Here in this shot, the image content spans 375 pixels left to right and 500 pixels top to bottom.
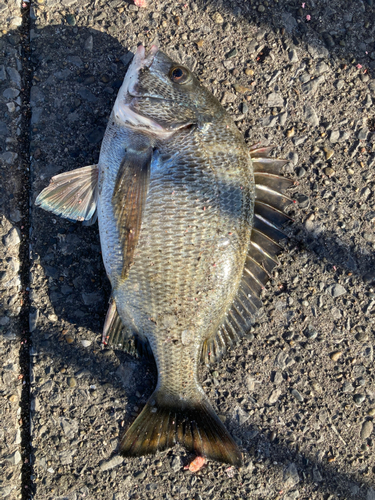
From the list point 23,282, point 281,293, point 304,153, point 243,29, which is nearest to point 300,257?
point 281,293

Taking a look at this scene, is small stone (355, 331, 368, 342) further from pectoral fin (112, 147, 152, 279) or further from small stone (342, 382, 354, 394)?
pectoral fin (112, 147, 152, 279)

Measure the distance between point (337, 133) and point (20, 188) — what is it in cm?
230

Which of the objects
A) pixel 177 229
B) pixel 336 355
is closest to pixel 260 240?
pixel 177 229

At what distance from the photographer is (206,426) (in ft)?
7.85

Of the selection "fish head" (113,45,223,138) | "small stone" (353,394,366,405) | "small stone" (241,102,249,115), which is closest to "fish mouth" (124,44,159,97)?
"fish head" (113,45,223,138)

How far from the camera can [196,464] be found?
2.53m

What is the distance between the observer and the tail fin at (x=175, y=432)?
2371 mm

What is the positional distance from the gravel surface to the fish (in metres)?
0.23

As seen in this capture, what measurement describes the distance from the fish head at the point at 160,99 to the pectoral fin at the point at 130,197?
186mm

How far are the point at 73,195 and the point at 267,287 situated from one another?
1460 mm

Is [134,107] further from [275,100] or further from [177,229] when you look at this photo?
[275,100]

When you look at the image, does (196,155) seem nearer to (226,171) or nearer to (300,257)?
(226,171)

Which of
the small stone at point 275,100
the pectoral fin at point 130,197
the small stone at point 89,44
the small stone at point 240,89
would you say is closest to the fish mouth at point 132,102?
the pectoral fin at point 130,197

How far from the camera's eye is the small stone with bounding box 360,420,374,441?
8.78ft
